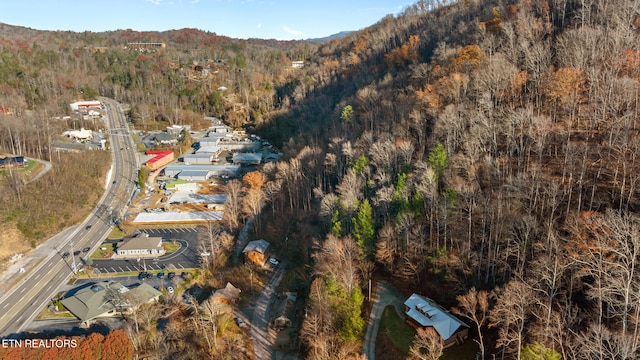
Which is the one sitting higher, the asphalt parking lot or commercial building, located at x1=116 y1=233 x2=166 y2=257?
commercial building, located at x1=116 y1=233 x2=166 y2=257

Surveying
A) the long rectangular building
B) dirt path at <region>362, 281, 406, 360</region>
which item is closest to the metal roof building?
the long rectangular building

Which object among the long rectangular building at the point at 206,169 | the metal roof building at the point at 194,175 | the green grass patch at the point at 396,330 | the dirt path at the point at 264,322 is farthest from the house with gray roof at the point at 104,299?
the long rectangular building at the point at 206,169

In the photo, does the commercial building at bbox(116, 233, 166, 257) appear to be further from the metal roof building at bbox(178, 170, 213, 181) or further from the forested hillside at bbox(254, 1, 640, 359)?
the metal roof building at bbox(178, 170, 213, 181)

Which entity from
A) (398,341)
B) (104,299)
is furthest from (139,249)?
(398,341)

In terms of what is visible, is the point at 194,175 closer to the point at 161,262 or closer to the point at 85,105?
the point at 161,262

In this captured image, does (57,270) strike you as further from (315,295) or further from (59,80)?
(59,80)

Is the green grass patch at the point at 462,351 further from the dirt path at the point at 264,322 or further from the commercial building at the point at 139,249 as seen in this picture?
the commercial building at the point at 139,249
